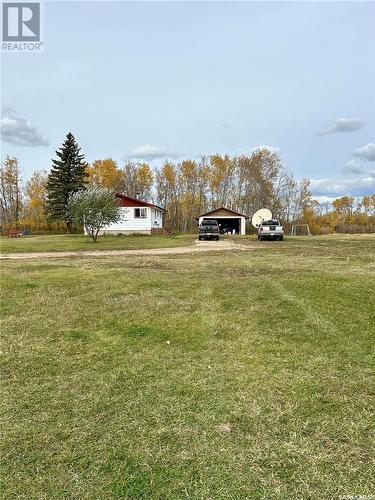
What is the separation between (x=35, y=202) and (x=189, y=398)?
2286 inches

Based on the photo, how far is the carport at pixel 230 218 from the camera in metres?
42.7

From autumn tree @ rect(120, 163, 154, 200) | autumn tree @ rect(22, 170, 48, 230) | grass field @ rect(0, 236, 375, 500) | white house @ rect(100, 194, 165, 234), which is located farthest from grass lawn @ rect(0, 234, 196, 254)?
autumn tree @ rect(120, 163, 154, 200)

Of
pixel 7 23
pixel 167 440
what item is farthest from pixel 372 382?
pixel 7 23

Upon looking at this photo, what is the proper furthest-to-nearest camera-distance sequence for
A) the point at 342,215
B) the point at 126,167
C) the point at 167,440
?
1. the point at 342,215
2. the point at 126,167
3. the point at 167,440

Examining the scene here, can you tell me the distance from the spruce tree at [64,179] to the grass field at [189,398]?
133ft

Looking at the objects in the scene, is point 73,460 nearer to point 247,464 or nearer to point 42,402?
point 42,402

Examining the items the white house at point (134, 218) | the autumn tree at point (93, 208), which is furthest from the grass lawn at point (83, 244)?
the white house at point (134, 218)

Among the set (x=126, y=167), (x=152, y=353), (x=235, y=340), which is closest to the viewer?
(x=152, y=353)

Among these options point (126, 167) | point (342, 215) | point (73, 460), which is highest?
point (126, 167)

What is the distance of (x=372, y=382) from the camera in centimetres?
322

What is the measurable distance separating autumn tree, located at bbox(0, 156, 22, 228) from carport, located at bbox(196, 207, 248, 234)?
30758 mm

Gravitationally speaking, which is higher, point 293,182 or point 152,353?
point 293,182

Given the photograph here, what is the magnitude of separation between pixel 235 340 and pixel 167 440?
208 cm

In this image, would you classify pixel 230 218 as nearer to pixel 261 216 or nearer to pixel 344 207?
pixel 261 216
